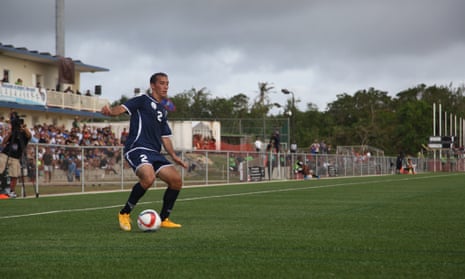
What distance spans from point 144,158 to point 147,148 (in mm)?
167

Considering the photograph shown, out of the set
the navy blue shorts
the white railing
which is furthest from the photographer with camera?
the white railing

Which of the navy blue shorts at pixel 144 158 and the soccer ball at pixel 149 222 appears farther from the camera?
the navy blue shorts at pixel 144 158

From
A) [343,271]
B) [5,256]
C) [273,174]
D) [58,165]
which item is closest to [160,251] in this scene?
[5,256]

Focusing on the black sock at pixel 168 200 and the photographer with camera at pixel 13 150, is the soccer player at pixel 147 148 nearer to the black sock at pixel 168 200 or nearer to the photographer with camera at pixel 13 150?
the black sock at pixel 168 200

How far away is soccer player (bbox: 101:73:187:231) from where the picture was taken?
364 inches

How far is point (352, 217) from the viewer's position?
1090 centimetres

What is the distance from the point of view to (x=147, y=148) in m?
9.37

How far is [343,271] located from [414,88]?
391ft

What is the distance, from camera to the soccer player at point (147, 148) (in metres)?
9.23

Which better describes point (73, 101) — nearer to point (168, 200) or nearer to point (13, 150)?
point (13, 150)

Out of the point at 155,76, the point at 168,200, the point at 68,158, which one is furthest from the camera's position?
the point at 68,158

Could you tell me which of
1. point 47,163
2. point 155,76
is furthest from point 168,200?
point 47,163

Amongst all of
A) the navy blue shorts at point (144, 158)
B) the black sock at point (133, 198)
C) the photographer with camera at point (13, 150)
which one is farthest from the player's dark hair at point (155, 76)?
the photographer with camera at point (13, 150)

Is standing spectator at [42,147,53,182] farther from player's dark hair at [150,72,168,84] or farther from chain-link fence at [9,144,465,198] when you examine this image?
player's dark hair at [150,72,168,84]
